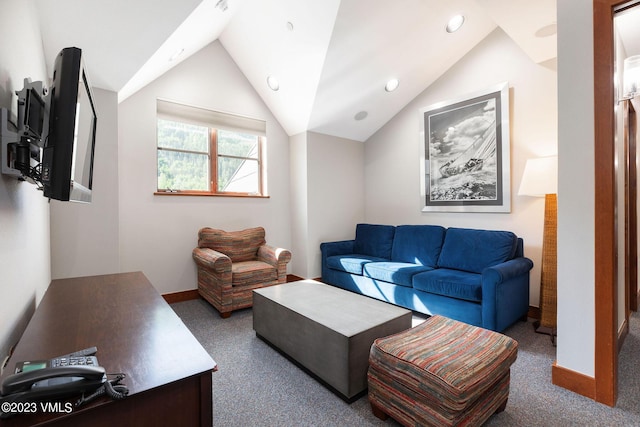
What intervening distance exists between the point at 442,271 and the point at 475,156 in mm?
1433

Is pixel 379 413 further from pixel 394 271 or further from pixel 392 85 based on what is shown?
pixel 392 85

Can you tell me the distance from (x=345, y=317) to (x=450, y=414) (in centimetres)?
82

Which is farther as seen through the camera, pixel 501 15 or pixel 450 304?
pixel 450 304

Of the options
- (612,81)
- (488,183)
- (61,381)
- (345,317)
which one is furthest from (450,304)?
(61,381)

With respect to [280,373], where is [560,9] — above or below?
above

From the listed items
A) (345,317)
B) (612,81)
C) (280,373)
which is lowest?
(280,373)

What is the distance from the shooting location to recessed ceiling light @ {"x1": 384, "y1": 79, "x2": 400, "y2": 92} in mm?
3764

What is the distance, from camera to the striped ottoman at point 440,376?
4.37 feet

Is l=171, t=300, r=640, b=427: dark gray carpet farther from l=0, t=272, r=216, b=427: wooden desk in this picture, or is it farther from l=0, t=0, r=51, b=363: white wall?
l=0, t=0, r=51, b=363: white wall

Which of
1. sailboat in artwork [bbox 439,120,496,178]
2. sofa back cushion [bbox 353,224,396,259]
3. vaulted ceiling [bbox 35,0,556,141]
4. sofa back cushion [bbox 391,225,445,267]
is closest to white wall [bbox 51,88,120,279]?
vaulted ceiling [bbox 35,0,556,141]

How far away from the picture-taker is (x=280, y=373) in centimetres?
207

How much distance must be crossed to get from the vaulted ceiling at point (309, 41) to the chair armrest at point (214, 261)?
5.90ft

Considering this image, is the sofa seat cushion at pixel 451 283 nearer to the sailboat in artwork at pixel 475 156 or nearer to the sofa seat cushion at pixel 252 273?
the sailboat in artwork at pixel 475 156

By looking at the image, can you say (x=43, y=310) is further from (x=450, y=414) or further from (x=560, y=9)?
(x=560, y=9)
